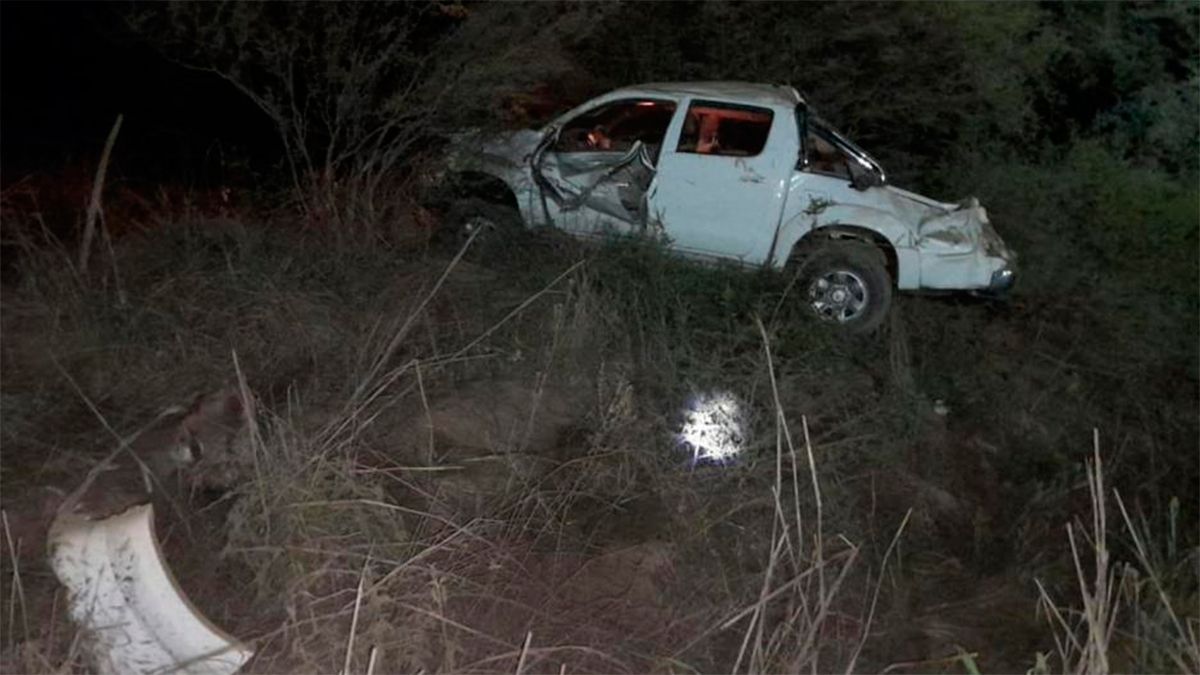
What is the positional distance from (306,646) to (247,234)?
4.15 meters

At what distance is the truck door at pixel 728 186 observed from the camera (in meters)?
9.27

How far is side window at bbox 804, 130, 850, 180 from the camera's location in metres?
9.38

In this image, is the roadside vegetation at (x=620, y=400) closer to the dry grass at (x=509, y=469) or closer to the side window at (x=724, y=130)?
the dry grass at (x=509, y=469)

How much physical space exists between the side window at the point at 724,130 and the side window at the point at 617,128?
0.50 feet

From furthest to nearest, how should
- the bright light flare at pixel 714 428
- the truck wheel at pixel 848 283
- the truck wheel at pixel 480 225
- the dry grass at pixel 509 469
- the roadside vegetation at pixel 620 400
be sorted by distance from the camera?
the truck wheel at pixel 848 283 → the truck wheel at pixel 480 225 → the bright light flare at pixel 714 428 → the roadside vegetation at pixel 620 400 → the dry grass at pixel 509 469

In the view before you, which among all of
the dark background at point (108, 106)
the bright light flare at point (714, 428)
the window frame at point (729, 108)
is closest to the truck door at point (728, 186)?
the window frame at point (729, 108)

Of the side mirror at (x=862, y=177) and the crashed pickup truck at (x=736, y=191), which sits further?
the side mirror at (x=862, y=177)

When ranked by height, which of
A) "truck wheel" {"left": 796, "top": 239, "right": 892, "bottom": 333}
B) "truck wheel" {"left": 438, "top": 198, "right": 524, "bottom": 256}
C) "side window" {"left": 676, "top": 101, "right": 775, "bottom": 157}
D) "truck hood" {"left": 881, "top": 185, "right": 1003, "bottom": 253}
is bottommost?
"truck wheel" {"left": 796, "top": 239, "right": 892, "bottom": 333}

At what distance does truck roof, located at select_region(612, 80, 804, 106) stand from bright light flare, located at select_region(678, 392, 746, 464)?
→ 2.74m

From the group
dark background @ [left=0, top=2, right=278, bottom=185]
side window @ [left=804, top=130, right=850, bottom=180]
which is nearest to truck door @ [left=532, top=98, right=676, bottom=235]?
side window @ [left=804, top=130, right=850, bottom=180]

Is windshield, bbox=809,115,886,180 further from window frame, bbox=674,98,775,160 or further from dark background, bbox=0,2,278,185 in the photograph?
dark background, bbox=0,2,278,185

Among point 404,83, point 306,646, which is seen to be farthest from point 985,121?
point 306,646

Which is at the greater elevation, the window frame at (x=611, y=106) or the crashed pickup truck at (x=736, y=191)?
the window frame at (x=611, y=106)

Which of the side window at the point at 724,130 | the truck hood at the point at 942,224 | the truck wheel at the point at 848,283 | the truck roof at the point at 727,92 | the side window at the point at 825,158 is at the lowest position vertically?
the truck wheel at the point at 848,283
